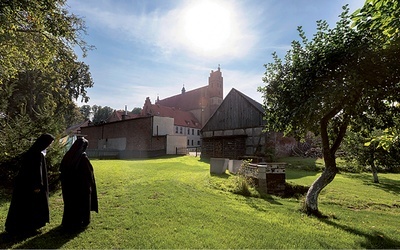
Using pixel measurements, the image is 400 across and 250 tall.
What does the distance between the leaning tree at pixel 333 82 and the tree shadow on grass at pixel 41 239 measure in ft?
20.1

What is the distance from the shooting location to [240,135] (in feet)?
83.6

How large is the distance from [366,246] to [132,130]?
107 ft

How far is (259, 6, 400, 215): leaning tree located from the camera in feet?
17.8

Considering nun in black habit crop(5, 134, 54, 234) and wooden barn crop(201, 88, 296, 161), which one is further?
wooden barn crop(201, 88, 296, 161)

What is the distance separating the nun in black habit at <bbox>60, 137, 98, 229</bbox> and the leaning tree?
5.58m

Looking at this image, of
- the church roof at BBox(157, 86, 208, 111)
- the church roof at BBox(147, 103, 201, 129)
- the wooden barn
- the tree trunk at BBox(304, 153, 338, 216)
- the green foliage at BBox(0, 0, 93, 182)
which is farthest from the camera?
the church roof at BBox(157, 86, 208, 111)

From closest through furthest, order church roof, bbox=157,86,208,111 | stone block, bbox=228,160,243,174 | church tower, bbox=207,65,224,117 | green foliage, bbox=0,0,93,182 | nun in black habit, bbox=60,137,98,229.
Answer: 1. nun in black habit, bbox=60,137,98,229
2. green foliage, bbox=0,0,93,182
3. stone block, bbox=228,160,243,174
4. church tower, bbox=207,65,224,117
5. church roof, bbox=157,86,208,111

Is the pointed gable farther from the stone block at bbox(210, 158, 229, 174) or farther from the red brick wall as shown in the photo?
the stone block at bbox(210, 158, 229, 174)

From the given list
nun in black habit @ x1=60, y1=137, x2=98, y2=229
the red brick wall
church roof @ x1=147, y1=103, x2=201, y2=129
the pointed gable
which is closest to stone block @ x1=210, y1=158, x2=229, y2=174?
nun in black habit @ x1=60, y1=137, x2=98, y2=229

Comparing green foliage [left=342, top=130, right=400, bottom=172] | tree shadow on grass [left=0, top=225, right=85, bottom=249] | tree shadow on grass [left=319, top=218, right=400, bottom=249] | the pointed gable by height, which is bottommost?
tree shadow on grass [left=319, top=218, right=400, bottom=249]

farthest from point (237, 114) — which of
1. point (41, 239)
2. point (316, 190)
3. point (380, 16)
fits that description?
point (41, 239)

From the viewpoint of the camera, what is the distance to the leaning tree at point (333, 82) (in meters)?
5.43

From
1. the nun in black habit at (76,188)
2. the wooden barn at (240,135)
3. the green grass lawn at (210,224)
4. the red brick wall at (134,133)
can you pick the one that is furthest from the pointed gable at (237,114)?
the nun in black habit at (76,188)

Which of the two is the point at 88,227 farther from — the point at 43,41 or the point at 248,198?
the point at 43,41
